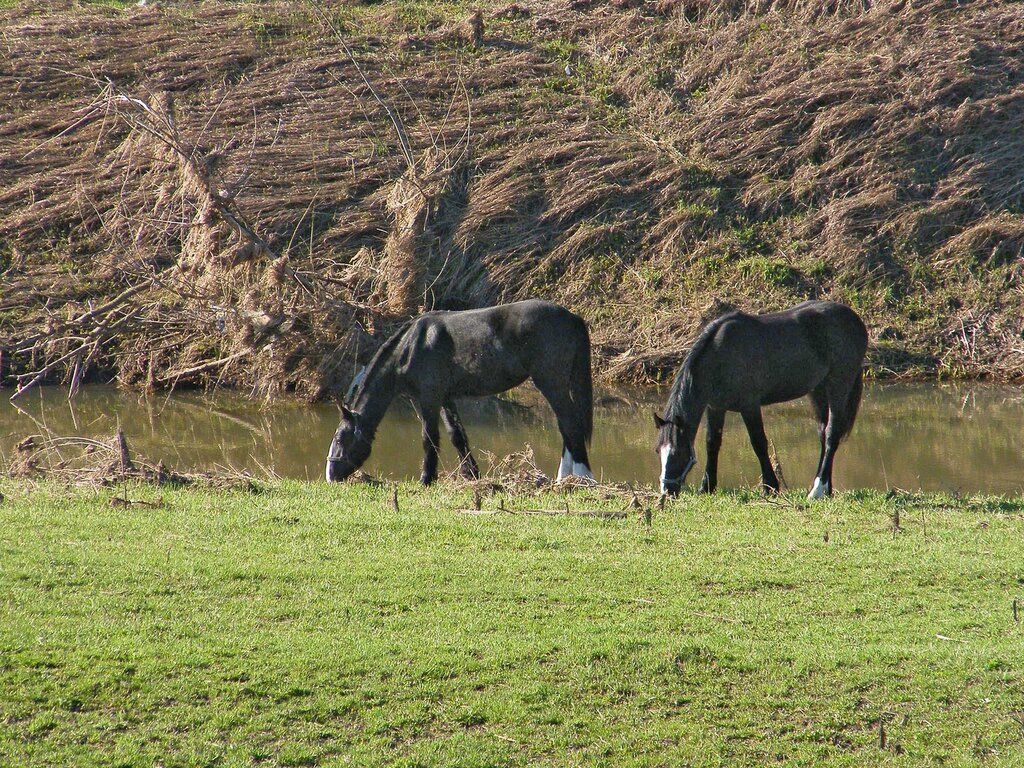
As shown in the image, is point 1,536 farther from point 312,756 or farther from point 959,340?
point 959,340

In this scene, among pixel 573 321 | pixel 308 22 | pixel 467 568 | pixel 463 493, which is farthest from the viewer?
pixel 308 22

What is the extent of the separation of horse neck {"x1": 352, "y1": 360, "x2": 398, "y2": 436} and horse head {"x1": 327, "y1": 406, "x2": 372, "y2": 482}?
0.11 metres

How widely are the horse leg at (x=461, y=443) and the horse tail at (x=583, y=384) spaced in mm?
1323

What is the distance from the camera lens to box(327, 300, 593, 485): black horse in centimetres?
1260

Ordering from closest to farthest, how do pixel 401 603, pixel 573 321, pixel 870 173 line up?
pixel 401 603 < pixel 573 321 < pixel 870 173

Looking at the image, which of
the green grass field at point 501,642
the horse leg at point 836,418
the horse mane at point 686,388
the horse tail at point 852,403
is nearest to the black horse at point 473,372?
the horse mane at point 686,388

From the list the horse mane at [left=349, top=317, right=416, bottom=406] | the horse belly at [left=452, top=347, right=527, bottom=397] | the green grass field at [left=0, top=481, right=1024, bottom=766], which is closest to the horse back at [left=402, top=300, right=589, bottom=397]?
the horse belly at [left=452, top=347, right=527, bottom=397]

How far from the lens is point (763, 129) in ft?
87.5

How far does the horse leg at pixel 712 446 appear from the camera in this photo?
11.8m

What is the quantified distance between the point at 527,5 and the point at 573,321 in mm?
23154

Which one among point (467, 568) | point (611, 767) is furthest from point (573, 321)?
point (611, 767)

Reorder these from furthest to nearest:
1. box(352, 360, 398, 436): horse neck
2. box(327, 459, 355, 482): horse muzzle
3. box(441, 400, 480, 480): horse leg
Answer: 1. box(352, 360, 398, 436): horse neck
2. box(327, 459, 355, 482): horse muzzle
3. box(441, 400, 480, 480): horse leg

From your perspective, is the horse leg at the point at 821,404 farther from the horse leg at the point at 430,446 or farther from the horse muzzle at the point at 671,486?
the horse leg at the point at 430,446

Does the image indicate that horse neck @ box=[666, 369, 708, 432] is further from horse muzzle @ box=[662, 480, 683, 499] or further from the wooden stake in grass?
the wooden stake in grass
